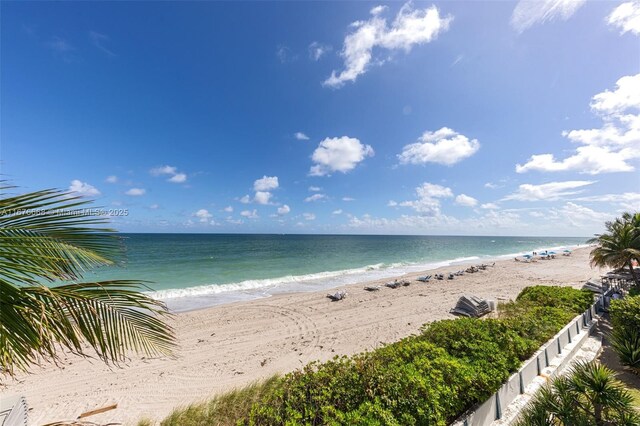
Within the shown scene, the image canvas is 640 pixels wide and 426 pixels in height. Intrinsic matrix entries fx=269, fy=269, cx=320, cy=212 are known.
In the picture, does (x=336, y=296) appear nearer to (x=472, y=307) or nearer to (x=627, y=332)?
(x=472, y=307)

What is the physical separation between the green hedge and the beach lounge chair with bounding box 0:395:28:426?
2.56 metres

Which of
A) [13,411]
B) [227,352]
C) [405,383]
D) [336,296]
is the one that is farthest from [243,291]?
[405,383]

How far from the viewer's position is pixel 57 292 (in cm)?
244

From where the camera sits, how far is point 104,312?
8.41 ft

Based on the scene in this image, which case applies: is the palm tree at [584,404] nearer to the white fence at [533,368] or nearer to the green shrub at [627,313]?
the white fence at [533,368]

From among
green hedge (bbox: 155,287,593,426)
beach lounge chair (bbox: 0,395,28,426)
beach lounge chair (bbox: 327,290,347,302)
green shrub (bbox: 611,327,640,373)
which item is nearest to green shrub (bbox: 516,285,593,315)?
green shrub (bbox: 611,327,640,373)

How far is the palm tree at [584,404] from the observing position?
423cm

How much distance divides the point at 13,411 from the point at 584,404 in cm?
1022

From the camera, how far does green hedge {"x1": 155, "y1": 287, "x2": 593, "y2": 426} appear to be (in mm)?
3910

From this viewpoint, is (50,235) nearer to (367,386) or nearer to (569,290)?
(367,386)

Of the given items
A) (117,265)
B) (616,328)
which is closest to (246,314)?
(117,265)

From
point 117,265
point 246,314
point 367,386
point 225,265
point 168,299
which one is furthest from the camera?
point 225,265

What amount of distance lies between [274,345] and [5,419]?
7.10 metres

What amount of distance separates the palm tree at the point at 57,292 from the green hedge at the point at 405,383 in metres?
2.19
